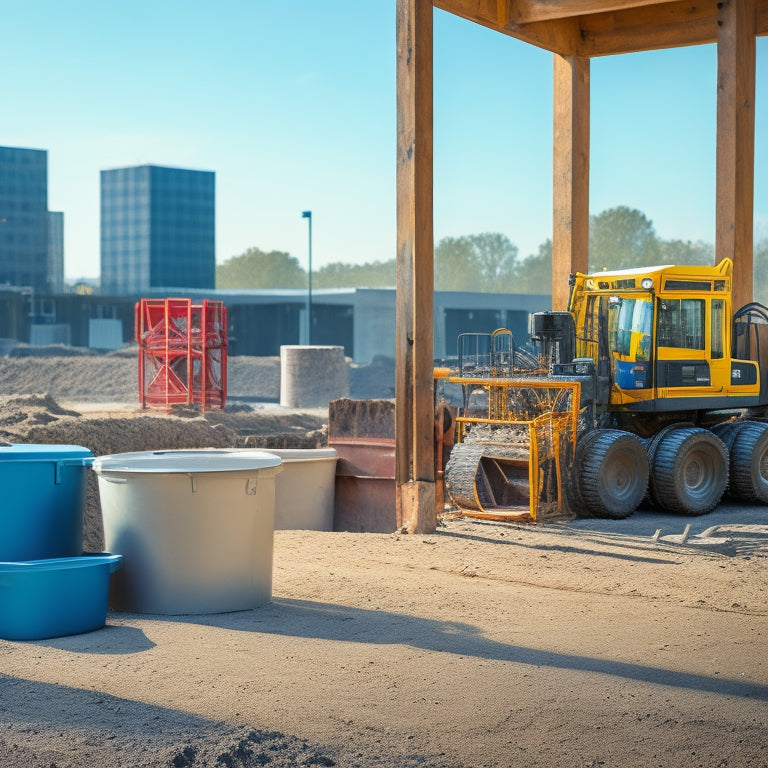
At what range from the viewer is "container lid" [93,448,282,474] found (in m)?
7.30

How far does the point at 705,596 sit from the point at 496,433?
439 centimetres

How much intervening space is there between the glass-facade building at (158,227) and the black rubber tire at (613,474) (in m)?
95.4

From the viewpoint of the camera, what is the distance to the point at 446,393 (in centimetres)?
3422

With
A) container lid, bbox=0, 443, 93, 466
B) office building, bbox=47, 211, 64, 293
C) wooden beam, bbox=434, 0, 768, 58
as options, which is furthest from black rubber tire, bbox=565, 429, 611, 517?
office building, bbox=47, 211, 64, 293

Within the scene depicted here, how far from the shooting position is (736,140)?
15078mm

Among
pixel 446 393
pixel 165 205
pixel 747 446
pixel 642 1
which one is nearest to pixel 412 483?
pixel 747 446

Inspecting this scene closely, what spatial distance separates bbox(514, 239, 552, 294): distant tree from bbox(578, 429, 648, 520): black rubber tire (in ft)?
439

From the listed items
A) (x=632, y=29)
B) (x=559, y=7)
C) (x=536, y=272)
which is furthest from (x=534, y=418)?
(x=536, y=272)

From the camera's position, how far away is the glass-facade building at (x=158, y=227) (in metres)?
105

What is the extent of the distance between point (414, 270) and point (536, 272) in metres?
140

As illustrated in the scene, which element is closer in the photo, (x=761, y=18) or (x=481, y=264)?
(x=761, y=18)

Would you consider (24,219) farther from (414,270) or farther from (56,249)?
(414,270)

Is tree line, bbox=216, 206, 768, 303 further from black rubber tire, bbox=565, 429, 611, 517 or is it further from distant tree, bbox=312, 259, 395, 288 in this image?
black rubber tire, bbox=565, 429, 611, 517

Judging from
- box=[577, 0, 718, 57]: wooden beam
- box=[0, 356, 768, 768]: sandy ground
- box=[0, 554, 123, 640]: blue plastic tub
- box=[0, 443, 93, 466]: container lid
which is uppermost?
box=[577, 0, 718, 57]: wooden beam
